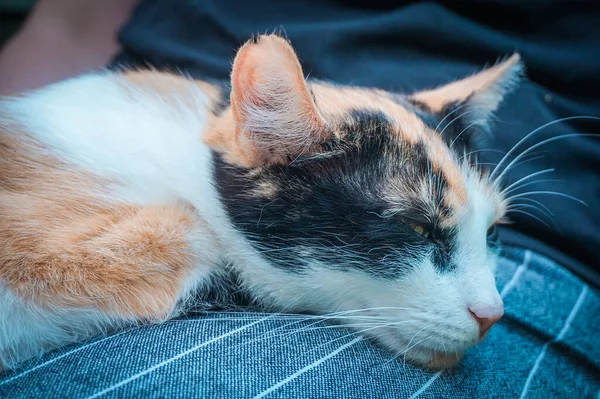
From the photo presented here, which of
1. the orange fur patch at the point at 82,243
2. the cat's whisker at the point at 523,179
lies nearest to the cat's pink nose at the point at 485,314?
the cat's whisker at the point at 523,179

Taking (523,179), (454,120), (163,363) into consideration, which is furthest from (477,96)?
(163,363)

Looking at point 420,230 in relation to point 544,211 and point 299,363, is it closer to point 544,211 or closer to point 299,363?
point 299,363

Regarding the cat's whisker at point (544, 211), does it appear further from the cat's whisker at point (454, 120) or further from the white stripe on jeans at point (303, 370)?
the white stripe on jeans at point (303, 370)

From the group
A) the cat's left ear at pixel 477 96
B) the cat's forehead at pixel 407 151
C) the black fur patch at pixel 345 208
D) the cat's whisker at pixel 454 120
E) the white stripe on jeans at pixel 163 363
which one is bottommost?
the white stripe on jeans at pixel 163 363

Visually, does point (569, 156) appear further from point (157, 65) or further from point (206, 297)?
point (157, 65)

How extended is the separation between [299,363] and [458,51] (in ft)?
2.98

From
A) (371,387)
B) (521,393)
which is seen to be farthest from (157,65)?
(521,393)

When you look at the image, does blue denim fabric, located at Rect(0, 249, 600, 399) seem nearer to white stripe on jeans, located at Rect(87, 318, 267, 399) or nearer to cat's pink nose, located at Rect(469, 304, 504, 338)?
white stripe on jeans, located at Rect(87, 318, 267, 399)

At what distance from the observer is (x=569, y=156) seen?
1.06 metres

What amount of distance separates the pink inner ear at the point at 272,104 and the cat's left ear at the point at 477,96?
0.33m

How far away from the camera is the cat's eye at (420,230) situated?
757 mm

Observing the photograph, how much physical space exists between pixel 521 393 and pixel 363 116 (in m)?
0.53

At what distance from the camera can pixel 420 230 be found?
76cm

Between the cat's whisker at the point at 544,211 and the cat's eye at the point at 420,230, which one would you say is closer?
the cat's eye at the point at 420,230
